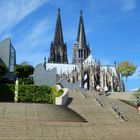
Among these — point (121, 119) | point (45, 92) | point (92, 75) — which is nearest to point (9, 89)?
point (45, 92)

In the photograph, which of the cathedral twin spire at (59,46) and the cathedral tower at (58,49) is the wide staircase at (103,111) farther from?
the cathedral tower at (58,49)

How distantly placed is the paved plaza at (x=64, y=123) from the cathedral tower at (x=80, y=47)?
108496 millimetres

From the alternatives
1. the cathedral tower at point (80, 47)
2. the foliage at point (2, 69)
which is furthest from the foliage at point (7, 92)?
the cathedral tower at point (80, 47)

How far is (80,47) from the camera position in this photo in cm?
14488

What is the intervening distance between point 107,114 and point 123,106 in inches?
218

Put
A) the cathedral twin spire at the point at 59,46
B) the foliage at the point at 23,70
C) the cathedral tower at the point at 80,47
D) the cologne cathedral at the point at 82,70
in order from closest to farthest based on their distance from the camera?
the foliage at the point at 23,70 → the cologne cathedral at the point at 82,70 → the cathedral twin spire at the point at 59,46 → the cathedral tower at the point at 80,47

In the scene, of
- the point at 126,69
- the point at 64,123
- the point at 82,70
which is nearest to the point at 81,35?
the point at 82,70

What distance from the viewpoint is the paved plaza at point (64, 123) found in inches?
876

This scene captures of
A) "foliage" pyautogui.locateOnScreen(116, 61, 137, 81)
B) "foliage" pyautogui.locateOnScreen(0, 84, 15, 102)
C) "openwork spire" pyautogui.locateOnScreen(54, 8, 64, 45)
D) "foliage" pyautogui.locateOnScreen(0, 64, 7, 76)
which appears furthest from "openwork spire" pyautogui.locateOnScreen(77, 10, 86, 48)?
"foliage" pyautogui.locateOnScreen(0, 84, 15, 102)

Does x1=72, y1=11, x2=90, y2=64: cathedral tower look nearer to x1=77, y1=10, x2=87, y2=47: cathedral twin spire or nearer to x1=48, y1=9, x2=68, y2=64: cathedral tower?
x1=77, y1=10, x2=87, y2=47: cathedral twin spire

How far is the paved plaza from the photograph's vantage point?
22259mm

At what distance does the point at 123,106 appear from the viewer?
36.4 m

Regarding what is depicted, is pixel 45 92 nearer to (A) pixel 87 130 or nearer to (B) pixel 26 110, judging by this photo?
(B) pixel 26 110

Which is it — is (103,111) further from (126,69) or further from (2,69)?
(126,69)
